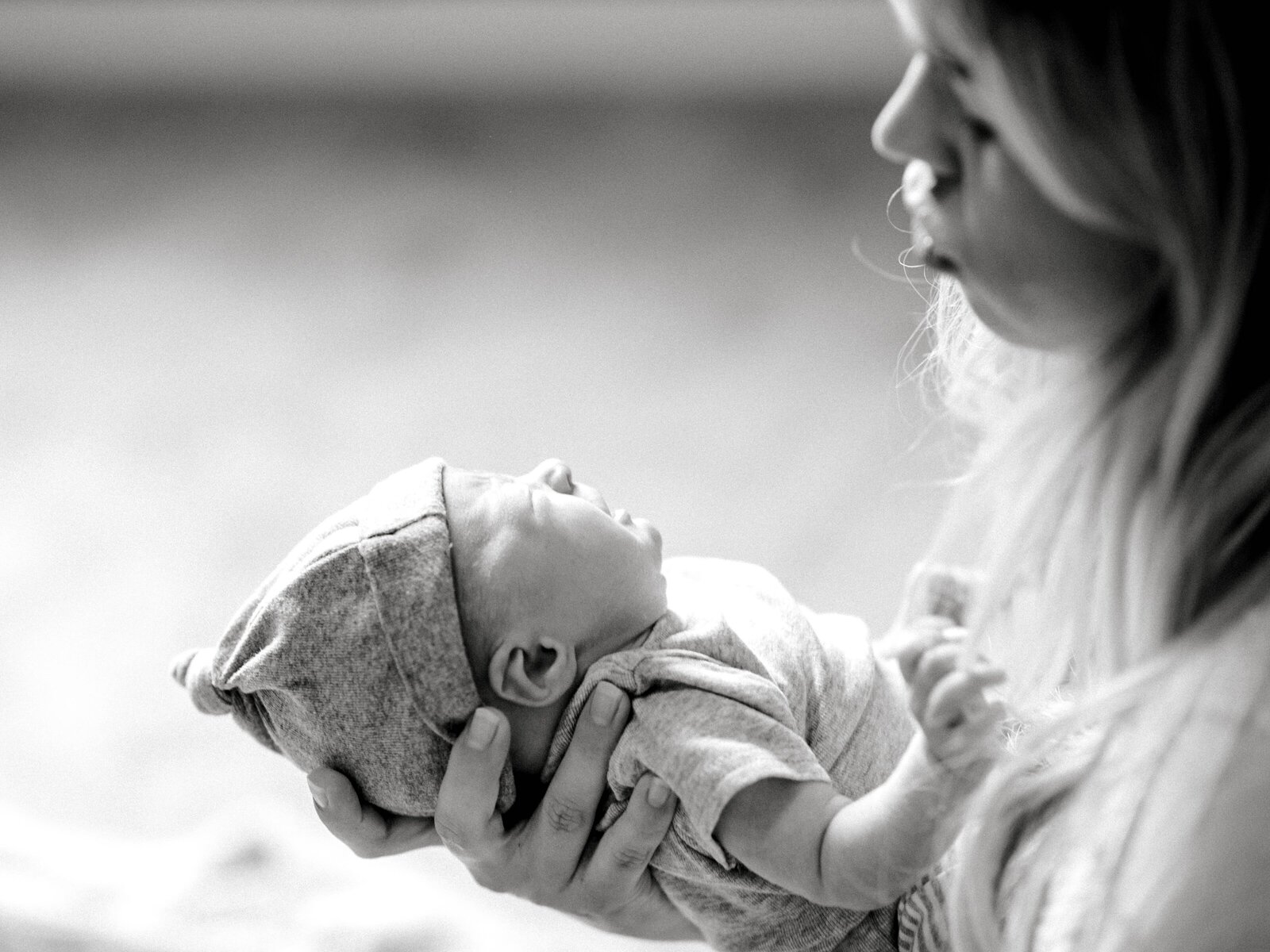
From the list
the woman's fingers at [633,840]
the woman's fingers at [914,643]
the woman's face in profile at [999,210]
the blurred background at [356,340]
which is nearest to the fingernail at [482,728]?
the woman's fingers at [633,840]

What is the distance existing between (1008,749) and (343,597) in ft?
1.37

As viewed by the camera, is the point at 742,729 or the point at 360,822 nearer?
the point at 742,729

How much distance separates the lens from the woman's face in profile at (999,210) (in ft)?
2.20

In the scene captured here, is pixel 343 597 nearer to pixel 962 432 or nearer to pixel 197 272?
pixel 962 432

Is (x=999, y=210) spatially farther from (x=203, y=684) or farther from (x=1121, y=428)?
(x=203, y=684)

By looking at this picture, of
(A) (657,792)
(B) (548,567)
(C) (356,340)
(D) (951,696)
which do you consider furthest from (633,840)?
(C) (356,340)

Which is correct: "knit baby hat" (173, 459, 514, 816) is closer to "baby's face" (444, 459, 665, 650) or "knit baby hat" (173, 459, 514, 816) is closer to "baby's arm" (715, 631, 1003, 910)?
"baby's face" (444, 459, 665, 650)

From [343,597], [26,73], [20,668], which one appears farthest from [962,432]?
[26,73]

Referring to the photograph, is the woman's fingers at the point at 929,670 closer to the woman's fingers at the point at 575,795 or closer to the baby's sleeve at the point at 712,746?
the baby's sleeve at the point at 712,746

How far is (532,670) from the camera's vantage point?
0.98m

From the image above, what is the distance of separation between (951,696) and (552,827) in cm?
34

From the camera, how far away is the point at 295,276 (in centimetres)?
266

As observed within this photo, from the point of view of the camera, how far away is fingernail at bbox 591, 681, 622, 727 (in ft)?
3.14

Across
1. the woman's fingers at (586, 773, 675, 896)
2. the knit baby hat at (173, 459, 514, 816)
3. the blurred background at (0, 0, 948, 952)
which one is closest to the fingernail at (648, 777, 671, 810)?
the woman's fingers at (586, 773, 675, 896)
